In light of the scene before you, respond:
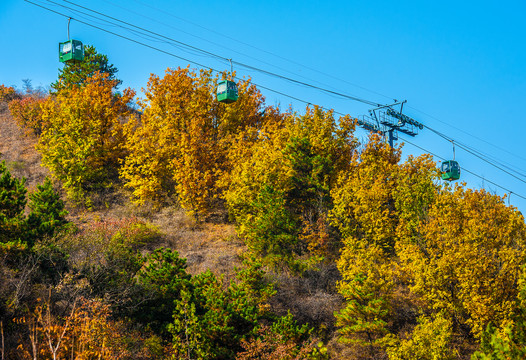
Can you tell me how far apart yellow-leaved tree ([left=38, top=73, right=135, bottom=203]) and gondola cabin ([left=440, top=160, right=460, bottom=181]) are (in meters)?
26.2

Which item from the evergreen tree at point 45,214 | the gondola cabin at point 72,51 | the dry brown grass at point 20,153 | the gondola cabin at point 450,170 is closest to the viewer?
the evergreen tree at point 45,214

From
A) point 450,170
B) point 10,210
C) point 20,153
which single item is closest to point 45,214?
point 10,210

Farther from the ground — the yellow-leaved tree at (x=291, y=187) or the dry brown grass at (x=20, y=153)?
the dry brown grass at (x=20, y=153)

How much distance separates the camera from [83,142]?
42250mm

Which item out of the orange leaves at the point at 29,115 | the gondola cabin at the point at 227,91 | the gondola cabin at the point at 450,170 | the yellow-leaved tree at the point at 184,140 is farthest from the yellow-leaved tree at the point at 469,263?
the orange leaves at the point at 29,115

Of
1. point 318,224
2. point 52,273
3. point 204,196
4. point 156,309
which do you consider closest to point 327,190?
point 318,224

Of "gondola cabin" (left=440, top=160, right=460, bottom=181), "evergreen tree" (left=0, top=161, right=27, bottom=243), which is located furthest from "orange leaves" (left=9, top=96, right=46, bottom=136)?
"gondola cabin" (left=440, top=160, right=460, bottom=181)

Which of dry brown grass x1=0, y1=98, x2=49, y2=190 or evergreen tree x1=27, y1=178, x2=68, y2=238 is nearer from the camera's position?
evergreen tree x1=27, y1=178, x2=68, y2=238

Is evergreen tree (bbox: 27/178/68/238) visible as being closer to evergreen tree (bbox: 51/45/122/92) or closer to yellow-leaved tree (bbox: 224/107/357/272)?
yellow-leaved tree (bbox: 224/107/357/272)

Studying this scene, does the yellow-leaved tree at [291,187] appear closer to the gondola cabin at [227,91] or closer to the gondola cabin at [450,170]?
the gondola cabin at [227,91]

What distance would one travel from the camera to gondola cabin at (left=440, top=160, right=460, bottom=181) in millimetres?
38219

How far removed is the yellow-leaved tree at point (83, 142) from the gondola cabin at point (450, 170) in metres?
26.2

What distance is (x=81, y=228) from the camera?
32750mm

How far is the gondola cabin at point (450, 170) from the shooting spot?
3822cm
